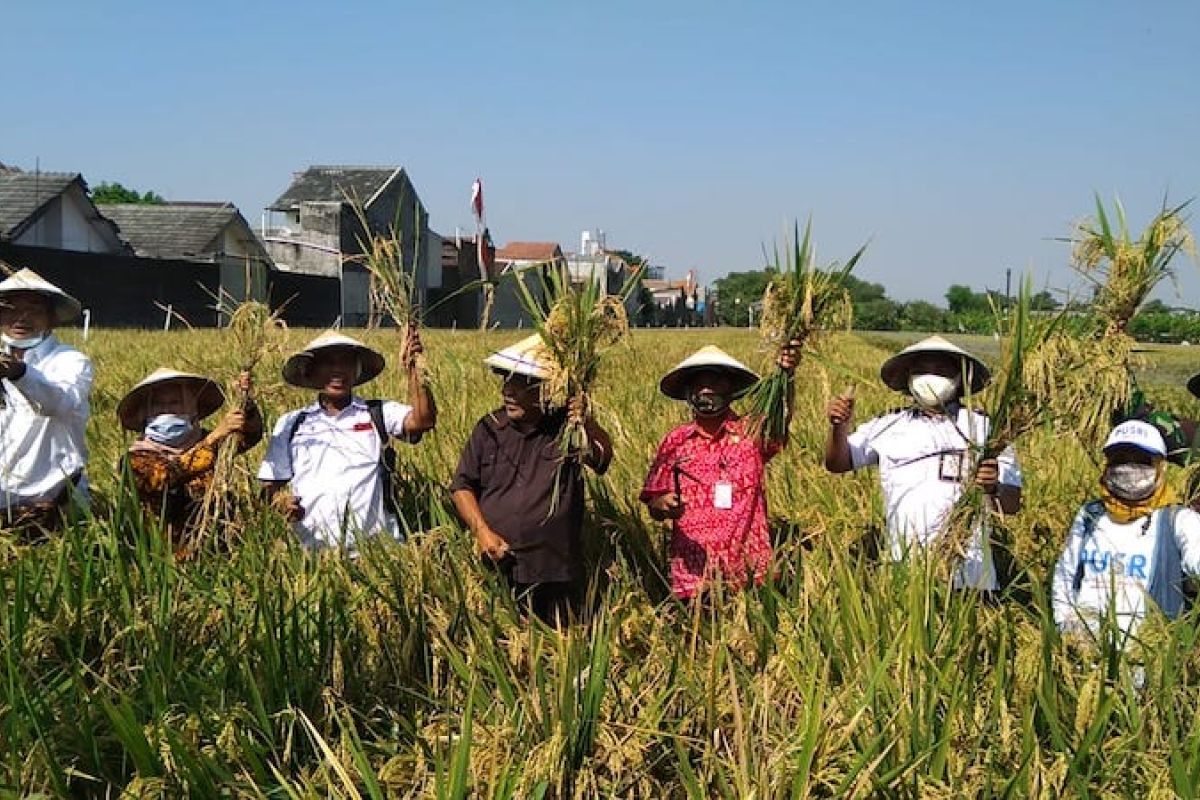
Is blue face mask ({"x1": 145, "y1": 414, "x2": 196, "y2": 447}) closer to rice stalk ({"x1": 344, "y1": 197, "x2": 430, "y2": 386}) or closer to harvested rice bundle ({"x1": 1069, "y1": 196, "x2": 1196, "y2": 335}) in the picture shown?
rice stalk ({"x1": 344, "y1": 197, "x2": 430, "y2": 386})

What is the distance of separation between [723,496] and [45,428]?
231cm

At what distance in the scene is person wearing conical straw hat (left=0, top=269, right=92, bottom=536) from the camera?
3.70m

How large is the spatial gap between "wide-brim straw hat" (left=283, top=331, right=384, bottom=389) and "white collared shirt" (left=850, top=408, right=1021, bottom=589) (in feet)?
5.88

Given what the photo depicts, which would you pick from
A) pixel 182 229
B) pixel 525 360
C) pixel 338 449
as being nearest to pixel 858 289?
pixel 525 360

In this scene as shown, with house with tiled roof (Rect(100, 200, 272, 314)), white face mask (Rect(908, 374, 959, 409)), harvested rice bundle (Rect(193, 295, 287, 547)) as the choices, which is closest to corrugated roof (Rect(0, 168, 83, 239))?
house with tiled roof (Rect(100, 200, 272, 314))

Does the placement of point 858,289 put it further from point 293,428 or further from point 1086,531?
point 293,428

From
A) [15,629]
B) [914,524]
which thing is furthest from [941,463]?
[15,629]

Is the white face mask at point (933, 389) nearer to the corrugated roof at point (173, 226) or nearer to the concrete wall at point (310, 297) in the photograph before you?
the concrete wall at point (310, 297)

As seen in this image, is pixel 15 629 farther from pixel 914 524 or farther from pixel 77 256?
pixel 77 256

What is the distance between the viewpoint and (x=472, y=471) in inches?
147

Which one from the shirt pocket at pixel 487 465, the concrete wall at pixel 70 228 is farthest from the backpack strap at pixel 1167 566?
the concrete wall at pixel 70 228

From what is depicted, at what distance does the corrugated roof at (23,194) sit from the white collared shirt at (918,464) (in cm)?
2609

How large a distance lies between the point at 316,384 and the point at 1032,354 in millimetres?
2465

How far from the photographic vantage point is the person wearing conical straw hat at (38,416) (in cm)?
370
